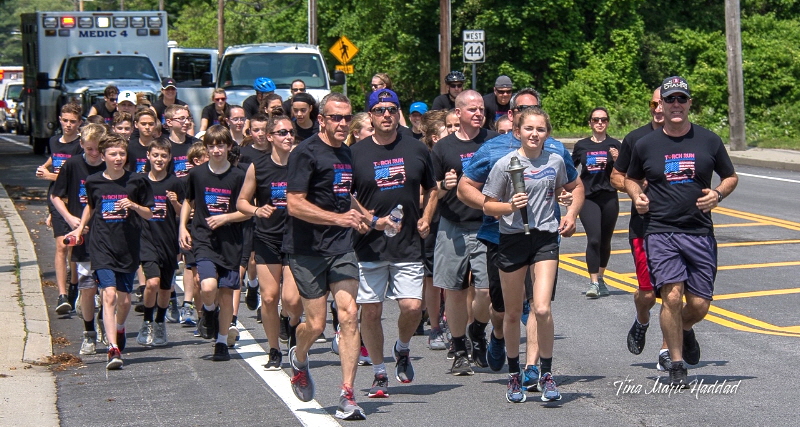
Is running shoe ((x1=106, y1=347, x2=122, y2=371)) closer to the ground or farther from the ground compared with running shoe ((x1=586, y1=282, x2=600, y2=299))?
farther from the ground

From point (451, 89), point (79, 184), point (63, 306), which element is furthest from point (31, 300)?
point (451, 89)

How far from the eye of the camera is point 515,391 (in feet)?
25.6

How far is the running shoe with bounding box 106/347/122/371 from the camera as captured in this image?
9227 millimetres

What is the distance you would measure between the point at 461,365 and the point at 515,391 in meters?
1.03

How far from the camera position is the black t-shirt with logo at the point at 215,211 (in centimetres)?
973

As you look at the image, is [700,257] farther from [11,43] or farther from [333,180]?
[11,43]

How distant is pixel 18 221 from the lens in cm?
1831

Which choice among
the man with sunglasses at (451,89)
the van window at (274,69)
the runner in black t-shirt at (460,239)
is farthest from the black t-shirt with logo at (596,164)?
the van window at (274,69)

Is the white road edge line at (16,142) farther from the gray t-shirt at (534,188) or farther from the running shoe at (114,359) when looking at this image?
the gray t-shirt at (534,188)

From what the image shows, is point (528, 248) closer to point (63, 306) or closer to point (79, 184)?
point (79, 184)

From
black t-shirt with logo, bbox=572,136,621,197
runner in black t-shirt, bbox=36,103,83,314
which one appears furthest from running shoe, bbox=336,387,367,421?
black t-shirt with logo, bbox=572,136,621,197

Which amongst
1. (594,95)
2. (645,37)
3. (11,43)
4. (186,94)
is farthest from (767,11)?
(11,43)

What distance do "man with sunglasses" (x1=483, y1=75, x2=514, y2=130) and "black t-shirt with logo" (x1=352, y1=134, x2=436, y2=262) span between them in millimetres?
3822

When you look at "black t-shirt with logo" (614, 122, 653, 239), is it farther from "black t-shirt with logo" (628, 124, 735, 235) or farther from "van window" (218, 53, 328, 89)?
"van window" (218, 53, 328, 89)
